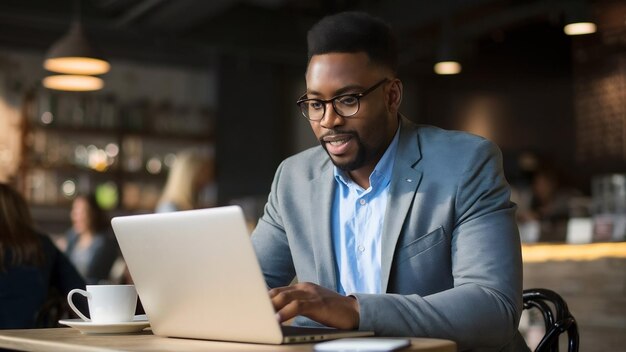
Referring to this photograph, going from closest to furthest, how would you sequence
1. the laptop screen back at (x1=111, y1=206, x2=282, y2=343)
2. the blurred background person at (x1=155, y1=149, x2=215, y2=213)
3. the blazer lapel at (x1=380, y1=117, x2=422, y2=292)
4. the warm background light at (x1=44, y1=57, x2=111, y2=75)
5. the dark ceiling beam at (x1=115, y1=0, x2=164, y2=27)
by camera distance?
the laptop screen back at (x1=111, y1=206, x2=282, y2=343), the blazer lapel at (x1=380, y1=117, x2=422, y2=292), the warm background light at (x1=44, y1=57, x2=111, y2=75), the blurred background person at (x1=155, y1=149, x2=215, y2=213), the dark ceiling beam at (x1=115, y1=0, x2=164, y2=27)

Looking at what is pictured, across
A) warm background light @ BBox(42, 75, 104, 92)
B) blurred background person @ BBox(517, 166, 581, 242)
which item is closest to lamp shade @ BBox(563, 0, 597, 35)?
blurred background person @ BBox(517, 166, 581, 242)

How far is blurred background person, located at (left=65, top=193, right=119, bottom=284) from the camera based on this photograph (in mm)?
6895

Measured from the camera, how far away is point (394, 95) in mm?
2133

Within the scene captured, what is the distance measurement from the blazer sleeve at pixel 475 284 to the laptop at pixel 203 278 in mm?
68

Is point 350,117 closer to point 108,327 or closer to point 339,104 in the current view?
point 339,104

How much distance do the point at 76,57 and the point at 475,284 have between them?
15.3 ft

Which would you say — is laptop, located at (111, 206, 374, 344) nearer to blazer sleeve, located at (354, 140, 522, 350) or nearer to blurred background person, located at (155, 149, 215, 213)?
blazer sleeve, located at (354, 140, 522, 350)

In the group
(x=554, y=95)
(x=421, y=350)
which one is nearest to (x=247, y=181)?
(x=554, y=95)

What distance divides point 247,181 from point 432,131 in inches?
325

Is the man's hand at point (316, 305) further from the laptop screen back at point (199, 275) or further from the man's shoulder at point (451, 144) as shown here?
→ the man's shoulder at point (451, 144)

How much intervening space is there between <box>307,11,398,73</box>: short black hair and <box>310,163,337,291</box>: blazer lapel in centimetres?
31

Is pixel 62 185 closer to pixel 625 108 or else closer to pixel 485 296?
pixel 625 108

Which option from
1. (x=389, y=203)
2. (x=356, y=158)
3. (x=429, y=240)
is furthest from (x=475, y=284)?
(x=356, y=158)

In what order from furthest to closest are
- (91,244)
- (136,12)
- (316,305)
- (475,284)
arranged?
(136,12) → (91,244) → (475,284) → (316,305)
